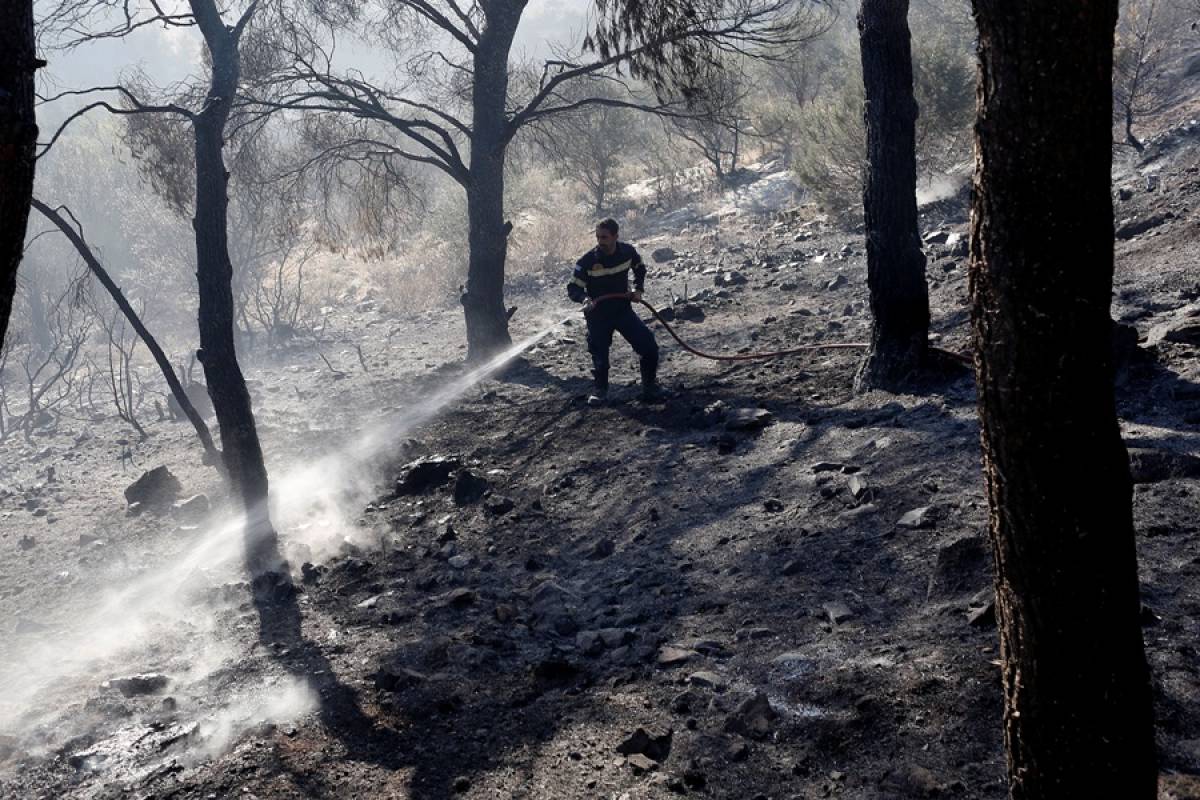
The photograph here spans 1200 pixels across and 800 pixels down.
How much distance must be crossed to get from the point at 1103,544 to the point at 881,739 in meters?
1.50

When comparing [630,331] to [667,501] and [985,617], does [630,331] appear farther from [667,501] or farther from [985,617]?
[985,617]

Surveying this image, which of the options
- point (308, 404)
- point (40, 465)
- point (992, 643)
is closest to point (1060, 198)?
point (992, 643)

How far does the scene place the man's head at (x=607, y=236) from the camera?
8.94 meters

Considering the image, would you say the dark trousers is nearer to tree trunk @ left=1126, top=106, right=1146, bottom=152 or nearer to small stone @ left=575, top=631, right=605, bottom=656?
small stone @ left=575, top=631, right=605, bottom=656

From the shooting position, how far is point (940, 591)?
14.8 feet

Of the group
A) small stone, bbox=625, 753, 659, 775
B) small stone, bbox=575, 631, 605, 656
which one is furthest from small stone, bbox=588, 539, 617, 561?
small stone, bbox=625, 753, 659, 775

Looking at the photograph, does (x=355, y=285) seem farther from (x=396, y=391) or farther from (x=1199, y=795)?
(x=1199, y=795)

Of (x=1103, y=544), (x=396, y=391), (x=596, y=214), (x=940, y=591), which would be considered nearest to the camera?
(x=1103, y=544)

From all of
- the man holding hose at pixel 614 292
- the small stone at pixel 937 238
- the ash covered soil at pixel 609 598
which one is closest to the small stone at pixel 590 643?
the ash covered soil at pixel 609 598

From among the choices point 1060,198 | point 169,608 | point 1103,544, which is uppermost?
point 1060,198

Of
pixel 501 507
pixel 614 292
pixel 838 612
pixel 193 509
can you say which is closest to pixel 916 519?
pixel 838 612

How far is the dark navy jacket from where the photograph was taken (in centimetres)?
912

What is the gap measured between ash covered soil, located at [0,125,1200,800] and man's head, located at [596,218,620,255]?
4.52 ft

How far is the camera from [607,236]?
8.96 m
